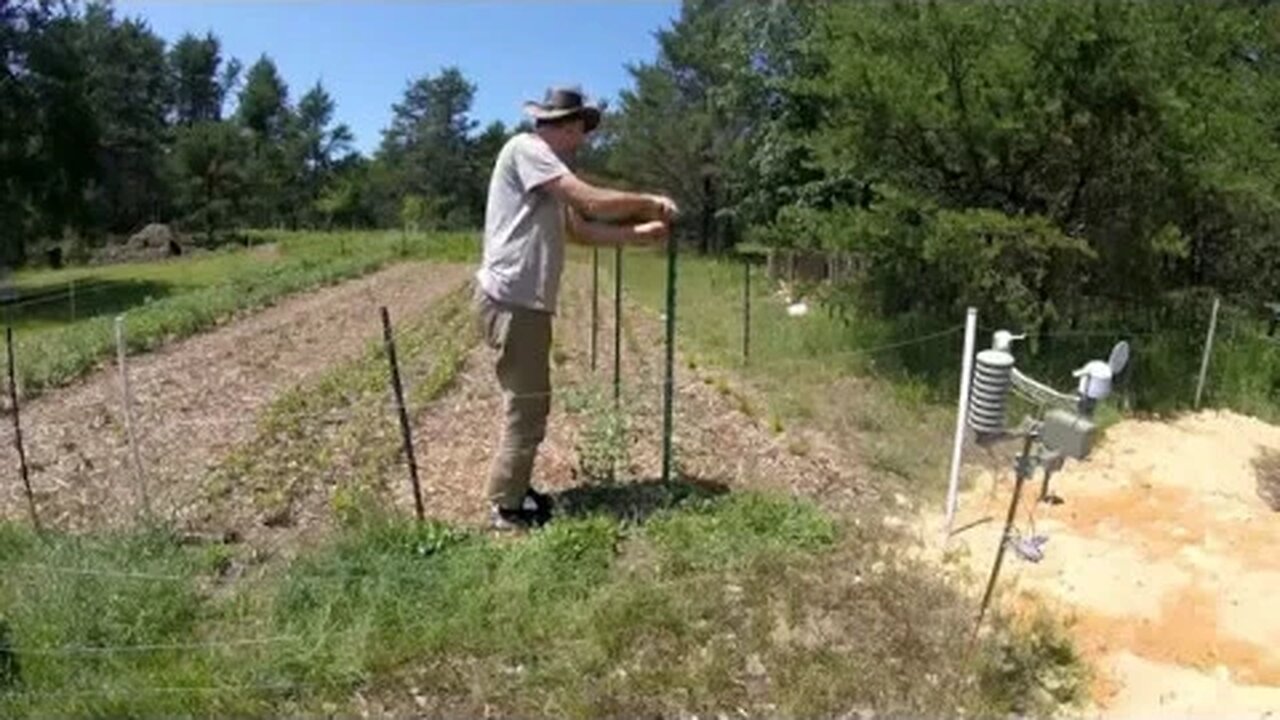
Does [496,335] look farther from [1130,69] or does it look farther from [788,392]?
[1130,69]

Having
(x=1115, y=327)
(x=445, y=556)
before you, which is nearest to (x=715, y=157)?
(x=1115, y=327)

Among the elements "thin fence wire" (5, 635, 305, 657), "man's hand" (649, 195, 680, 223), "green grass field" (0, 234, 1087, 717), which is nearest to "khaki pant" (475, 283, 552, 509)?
"green grass field" (0, 234, 1087, 717)

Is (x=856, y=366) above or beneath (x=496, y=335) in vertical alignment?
beneath

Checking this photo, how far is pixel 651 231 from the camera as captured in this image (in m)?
4.01

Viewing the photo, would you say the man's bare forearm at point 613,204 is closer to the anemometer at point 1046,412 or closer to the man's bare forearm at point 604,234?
the man's bare forearm at point 604,234

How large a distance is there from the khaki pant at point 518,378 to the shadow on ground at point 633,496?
0.36 m

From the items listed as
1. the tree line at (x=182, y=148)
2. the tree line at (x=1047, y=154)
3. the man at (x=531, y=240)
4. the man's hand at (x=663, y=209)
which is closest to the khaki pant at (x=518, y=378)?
the man at (x=531, y=240)

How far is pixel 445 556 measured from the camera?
3830mm

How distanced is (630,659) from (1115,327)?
7.80 meters

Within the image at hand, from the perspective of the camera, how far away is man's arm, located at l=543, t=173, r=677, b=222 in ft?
12.5

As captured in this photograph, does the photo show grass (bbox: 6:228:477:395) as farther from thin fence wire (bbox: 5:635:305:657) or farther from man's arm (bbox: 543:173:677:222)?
man's arm (bbox: 543:173:677:222)

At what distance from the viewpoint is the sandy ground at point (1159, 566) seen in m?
3.54

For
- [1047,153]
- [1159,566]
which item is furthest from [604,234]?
[1047,153]

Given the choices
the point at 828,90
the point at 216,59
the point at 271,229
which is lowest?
the point at 271,229
